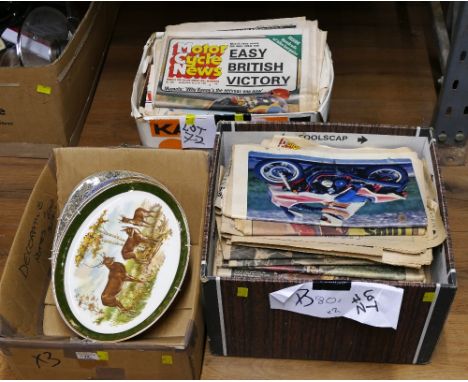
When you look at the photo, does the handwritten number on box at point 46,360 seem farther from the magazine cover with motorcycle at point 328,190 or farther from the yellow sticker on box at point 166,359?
the magazine cover with motorcycle at point 328,190

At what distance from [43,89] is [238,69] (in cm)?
38

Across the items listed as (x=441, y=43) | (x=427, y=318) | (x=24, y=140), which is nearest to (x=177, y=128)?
(x=24, y=140)

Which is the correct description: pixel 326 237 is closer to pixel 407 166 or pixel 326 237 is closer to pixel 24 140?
pixel 407 166

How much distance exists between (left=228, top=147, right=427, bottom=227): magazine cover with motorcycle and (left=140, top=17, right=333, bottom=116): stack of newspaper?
0.50ft

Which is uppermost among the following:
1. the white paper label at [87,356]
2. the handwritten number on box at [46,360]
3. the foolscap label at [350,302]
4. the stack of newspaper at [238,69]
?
the stack of newspaper at [238,69]

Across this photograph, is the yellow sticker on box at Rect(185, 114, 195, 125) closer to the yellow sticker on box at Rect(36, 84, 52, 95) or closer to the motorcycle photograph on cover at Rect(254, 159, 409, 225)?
the motorcycle photograph on cover at Rect(254, 159, 409, 225)

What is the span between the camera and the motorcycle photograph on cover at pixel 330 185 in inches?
39.3

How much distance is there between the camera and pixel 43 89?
126 centimetres

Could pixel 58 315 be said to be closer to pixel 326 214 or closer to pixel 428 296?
pixel 326 214

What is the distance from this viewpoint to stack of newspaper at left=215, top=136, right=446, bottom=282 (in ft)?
3.09

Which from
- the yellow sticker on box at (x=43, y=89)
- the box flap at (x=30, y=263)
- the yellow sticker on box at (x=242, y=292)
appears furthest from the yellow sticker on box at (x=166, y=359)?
the yellow sticker on box at (x=43, y=89)

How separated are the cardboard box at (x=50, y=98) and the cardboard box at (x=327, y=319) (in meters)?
0.39

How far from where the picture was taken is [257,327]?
38.6 inches

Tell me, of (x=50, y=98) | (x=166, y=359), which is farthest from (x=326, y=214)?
(x=50, y=98)
